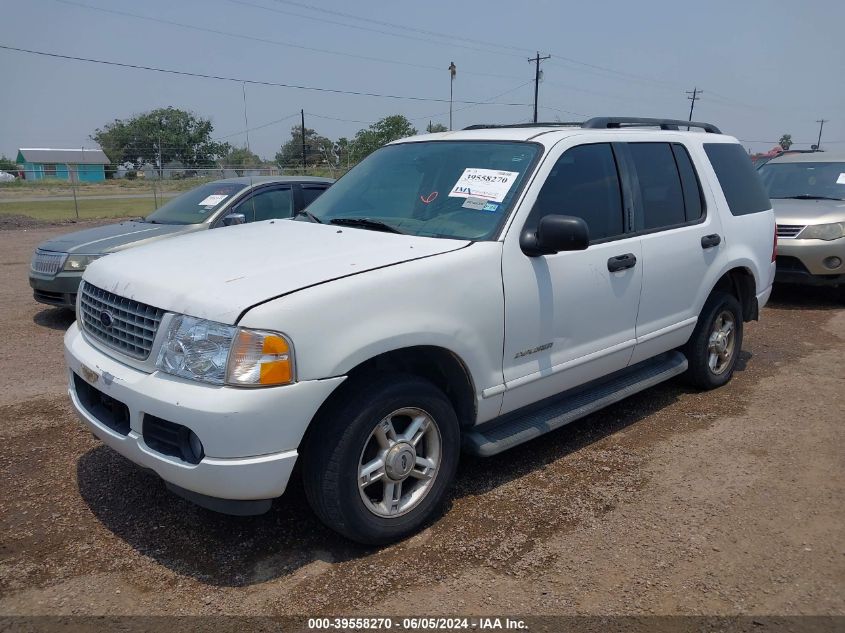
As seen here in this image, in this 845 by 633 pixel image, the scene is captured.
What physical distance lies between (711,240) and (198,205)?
552 cm

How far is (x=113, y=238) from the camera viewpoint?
736cm

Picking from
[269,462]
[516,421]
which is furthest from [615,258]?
[269,462]

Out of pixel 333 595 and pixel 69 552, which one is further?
pixel 69 552

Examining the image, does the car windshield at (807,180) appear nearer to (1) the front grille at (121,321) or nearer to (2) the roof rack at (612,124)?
(2) the roof rack at (612,124)

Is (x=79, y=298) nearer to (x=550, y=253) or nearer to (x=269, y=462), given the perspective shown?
(x=269, y=462)

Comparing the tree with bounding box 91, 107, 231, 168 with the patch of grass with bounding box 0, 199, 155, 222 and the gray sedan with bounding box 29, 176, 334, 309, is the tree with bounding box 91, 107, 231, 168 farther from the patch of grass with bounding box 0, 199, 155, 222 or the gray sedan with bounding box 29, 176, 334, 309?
the gray sedan with bounding box 29, 176, 334, 309

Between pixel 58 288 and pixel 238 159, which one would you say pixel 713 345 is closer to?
pixel 58 288

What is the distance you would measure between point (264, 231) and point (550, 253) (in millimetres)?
1629

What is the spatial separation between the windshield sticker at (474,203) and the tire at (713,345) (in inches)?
89.0

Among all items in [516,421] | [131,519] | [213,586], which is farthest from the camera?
[516,421]

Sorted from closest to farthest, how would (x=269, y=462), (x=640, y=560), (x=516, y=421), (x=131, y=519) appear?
(x=269, y=462)
(x=640, y=560)
(x=131, y=519)
(x=516, y=421)

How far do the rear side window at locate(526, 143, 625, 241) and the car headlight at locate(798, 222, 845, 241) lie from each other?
5.17 m

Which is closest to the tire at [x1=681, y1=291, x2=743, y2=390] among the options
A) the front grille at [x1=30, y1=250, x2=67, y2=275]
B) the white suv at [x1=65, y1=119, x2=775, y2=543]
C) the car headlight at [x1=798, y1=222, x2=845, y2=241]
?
the white suv at [x1=65, y1=119, x2=775, y2=543]

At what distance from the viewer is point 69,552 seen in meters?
3.13
